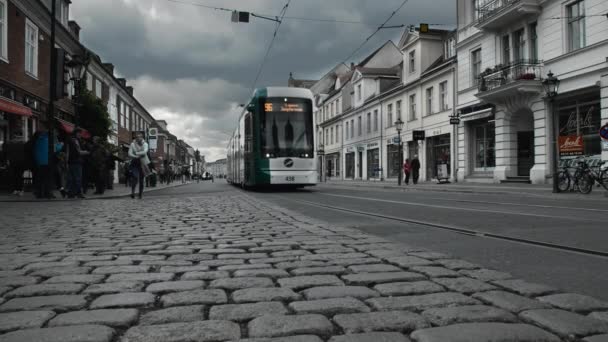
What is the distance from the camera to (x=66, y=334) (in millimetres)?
2070

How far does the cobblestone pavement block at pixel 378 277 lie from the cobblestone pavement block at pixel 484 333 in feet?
3.18

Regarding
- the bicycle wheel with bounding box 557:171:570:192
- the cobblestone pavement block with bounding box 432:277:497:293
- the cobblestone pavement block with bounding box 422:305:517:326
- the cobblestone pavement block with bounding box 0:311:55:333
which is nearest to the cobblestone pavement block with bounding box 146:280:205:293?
the cobblestone pavement block with bounding box 0:311:55:333

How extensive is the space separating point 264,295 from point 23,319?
3.87ft

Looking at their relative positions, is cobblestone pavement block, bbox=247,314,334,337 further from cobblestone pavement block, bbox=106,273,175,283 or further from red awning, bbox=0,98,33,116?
red awning, bbox=0,98,33,116

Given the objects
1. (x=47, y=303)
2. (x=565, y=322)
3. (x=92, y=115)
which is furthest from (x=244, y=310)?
(x=92, y=115)

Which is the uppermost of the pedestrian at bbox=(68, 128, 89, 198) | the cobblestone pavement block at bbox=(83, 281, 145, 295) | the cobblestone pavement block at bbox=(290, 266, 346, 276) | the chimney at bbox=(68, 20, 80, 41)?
the chimney at bbox=(68, 20, 80, 41)

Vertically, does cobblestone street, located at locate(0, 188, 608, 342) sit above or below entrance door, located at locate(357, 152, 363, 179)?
below

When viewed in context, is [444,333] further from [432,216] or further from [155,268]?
[432,216]

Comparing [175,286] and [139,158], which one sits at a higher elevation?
[139,158]

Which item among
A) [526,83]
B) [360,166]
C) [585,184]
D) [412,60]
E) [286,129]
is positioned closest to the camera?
[585,184]

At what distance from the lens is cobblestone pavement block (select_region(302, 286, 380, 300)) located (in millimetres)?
2744

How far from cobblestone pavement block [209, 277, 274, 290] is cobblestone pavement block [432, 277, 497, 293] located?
107 centimetres

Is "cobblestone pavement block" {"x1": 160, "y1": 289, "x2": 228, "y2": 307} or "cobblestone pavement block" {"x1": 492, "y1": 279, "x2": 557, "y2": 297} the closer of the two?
"cobblestone pavement block" {"x1": 160, "y1": 289, "x2": 228, "y2": 307}

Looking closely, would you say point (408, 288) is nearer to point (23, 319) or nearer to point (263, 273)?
point (263, 273)
